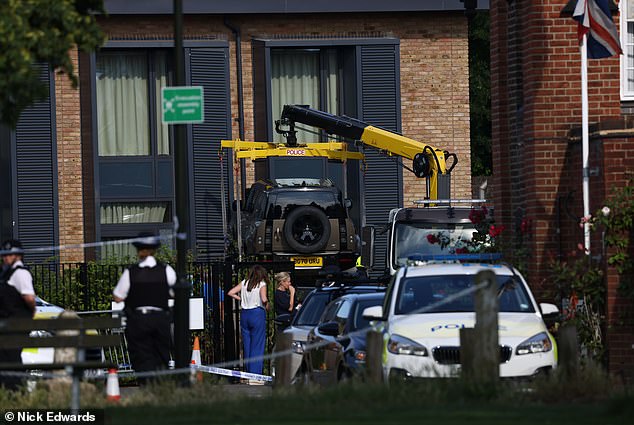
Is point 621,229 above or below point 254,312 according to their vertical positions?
above

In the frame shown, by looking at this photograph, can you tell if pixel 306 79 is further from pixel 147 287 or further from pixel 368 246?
pixel 147 287

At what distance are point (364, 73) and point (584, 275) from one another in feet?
56.7

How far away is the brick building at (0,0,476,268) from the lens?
114ft

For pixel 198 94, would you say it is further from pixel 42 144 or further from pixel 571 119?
pixel 42 144

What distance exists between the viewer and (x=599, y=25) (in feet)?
63.5

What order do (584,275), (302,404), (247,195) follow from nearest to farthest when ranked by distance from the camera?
(302,404) < (584,275) < (247,195)

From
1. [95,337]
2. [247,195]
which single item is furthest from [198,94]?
[247,195]

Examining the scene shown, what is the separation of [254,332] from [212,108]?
12.3 m

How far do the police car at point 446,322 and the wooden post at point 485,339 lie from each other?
0.80 m

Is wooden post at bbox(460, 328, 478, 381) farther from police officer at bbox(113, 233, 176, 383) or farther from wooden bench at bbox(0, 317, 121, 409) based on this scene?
police officer at bbox(113, 233, 176, 383)

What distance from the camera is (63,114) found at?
34844 mm

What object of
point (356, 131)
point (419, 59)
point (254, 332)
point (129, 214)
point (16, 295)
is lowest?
point (254, 332)

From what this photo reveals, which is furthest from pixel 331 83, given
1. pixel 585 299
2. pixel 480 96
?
pixel 480 96

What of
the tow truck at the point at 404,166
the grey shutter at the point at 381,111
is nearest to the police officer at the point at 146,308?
the tow truck at the point at 404,166
